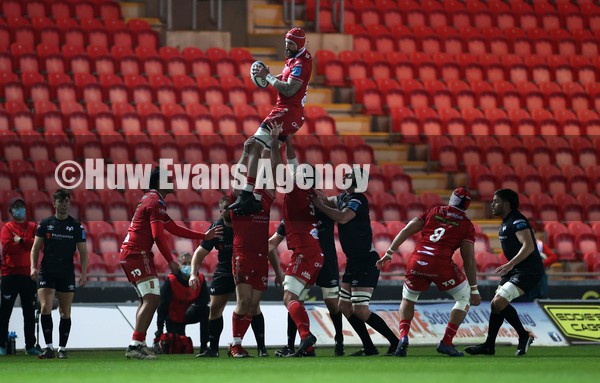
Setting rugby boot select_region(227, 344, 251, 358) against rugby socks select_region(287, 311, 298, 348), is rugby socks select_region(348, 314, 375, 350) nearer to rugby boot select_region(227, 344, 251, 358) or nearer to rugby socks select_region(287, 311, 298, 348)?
rugby socks select_region(287, 311, 298, 348)

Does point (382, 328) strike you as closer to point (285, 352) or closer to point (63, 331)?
point (285, 352)

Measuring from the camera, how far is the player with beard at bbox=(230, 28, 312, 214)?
509 inches

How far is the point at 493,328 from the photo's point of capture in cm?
1334

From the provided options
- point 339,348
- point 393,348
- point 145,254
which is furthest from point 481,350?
point 145,254

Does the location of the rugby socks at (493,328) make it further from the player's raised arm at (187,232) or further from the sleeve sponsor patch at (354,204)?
the player's raised arm at (187,232)

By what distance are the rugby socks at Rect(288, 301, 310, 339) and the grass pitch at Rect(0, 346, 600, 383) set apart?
32cm

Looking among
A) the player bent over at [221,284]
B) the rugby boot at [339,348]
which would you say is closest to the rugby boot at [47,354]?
the player bent over at [221,284]

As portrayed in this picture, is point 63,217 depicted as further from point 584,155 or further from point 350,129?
point 584,155

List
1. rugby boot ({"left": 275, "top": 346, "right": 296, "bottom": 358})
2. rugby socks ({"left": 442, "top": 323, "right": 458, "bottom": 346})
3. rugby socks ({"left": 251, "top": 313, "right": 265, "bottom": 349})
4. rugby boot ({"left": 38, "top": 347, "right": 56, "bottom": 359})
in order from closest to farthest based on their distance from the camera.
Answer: rugby socks ({"left": 442, "top": 323, "right": 458, "bottom": 346}) < rugby boot ({"left": 38, "top": 347, "right": 56, "bottom": 359}) < rugby boot ({"left": 275, "top": 346, "right": 296, "bottom": 358}) < rugby socks ({"left": 251, "top": 313, "right": 265, "bottom": 349})

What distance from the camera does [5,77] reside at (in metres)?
21.1

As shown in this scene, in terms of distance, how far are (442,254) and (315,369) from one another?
292 cm

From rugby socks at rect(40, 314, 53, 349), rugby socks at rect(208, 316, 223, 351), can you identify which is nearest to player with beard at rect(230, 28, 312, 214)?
rugby socks at rect(208, 316, 223, 351)

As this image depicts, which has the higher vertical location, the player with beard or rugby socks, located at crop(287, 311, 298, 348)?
the player with beard

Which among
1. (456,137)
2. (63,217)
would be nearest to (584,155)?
(456,137)
